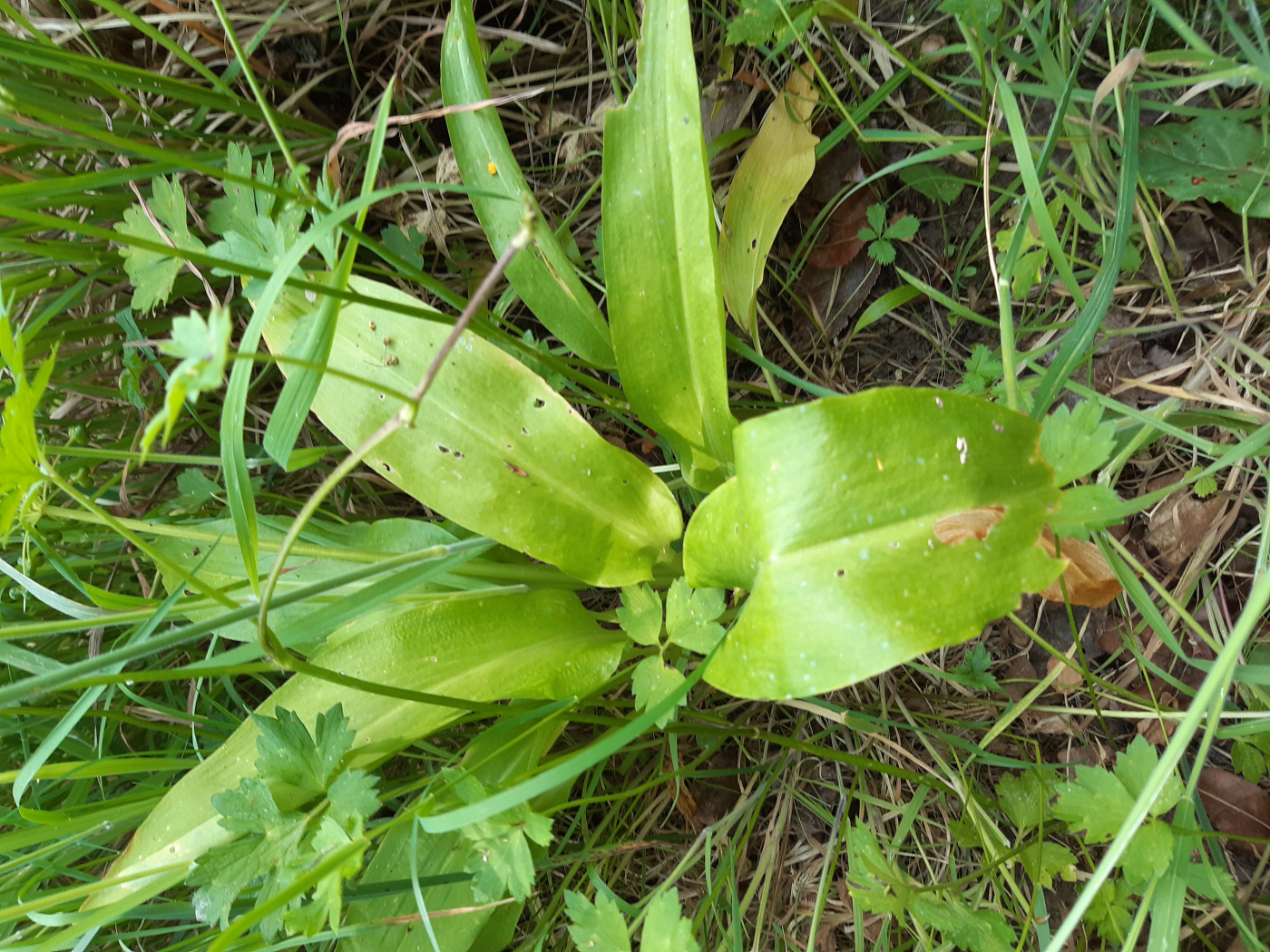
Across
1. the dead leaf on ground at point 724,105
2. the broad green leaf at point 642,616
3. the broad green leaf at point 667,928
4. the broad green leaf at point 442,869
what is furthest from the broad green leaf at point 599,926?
the dead leaf on ground at point 724,105

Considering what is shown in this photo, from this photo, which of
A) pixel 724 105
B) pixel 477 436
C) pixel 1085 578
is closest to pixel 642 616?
pixel 477 436

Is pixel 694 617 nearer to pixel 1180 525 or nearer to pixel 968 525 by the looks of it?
pixel 968 525

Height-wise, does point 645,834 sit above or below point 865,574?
below

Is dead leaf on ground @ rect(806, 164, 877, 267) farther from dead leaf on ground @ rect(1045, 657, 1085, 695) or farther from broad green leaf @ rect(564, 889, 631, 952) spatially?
broad green leaf @ rect(564, 889, 631, 952)

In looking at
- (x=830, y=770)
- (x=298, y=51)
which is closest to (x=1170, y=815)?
(x=830, y=770)

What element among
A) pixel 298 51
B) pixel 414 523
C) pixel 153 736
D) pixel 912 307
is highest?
pixel 298 51

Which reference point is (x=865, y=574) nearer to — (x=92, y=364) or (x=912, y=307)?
(x=912, y=307)

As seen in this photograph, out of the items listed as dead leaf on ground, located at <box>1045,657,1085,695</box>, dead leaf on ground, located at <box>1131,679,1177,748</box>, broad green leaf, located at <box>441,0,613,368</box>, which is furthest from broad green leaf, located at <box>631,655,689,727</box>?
dead leaf on ground, located at <box>1131,679,1177,748</box>
